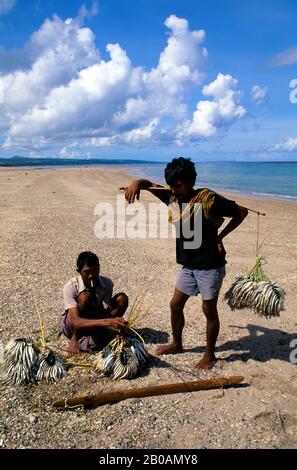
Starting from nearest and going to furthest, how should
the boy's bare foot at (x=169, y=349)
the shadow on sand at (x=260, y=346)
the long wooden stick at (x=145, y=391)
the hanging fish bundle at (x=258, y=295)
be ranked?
the long wooden stick at (x=145, y=391), the hanging fish bundle at (x=258, y=295), the boy's bare foot at (x=169, y=349), the shadow on sand at (x=260, y=346)

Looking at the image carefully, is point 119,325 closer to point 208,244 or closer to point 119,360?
point 119,360

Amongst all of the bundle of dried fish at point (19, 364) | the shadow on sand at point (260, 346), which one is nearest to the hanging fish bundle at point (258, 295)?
the shadow on sand at point (260, 346)

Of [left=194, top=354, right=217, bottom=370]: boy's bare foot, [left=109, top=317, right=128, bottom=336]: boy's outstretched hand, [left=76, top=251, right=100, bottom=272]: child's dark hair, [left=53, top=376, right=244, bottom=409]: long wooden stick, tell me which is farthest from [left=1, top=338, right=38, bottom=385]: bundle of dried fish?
[left=194, top=354, right=217, bottom=370]: boy's bare foot

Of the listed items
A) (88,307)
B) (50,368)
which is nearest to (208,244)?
(88,307)

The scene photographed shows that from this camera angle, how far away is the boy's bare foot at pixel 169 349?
4.93 m

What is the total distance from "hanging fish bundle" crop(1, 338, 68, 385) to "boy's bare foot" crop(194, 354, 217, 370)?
4.56 feet

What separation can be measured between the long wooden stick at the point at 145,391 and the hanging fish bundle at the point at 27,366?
0.52 meters

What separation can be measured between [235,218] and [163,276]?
397 cm

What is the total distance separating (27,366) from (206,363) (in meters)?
1.83

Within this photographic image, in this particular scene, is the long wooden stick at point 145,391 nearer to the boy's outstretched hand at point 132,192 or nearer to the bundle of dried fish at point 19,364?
the bundle of dried fish at point 19,364

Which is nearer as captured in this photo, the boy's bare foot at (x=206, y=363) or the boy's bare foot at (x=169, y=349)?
the boy's bare foot at (x=206, y=363)

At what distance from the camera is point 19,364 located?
13.9ft

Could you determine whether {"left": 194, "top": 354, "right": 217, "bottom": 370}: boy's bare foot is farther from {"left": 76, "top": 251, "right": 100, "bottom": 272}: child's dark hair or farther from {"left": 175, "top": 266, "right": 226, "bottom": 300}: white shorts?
{"left": 76, "top": 251, "right": 100, "bottom": 272}: child's dark hair
